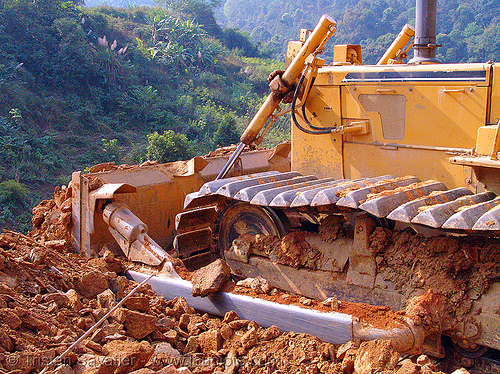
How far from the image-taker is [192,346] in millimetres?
3574

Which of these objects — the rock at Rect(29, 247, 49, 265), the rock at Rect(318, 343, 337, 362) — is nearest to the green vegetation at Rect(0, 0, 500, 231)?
the rock at Rect(29, 247, 49, 265)

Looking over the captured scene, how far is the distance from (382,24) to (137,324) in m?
47.0

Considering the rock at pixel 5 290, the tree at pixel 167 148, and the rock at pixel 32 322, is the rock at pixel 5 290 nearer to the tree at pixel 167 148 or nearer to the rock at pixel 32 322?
the rock at pixel 32 322

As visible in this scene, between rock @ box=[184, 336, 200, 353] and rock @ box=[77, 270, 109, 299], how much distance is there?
40.6 inches

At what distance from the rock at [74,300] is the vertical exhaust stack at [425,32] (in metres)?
3.51

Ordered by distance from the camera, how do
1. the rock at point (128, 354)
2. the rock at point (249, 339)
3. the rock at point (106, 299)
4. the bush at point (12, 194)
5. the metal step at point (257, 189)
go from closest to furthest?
the rock at point (128, 354), the rock at point (249, 339), the rock at point (106, 299), the metal step at point (257, 189), the bush at point (12, 194)

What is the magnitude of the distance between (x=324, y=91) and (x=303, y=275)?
174 centimetres

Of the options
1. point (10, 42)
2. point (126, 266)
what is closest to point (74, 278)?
point (126, 266)

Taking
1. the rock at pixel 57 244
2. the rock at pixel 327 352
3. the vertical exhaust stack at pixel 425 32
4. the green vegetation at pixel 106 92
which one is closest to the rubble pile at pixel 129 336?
the rock at pixel 327 352

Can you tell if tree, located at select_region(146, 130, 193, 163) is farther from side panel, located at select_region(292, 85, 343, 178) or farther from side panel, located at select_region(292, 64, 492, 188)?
side panel, located at select_region(292, 64, 492, 188)

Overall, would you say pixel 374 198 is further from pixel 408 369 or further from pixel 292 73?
pixel 292 73

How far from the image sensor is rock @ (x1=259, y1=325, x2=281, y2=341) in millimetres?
3611

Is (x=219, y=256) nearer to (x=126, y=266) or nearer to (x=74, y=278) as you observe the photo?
(x=126, y=266)

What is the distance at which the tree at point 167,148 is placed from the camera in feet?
40.7
